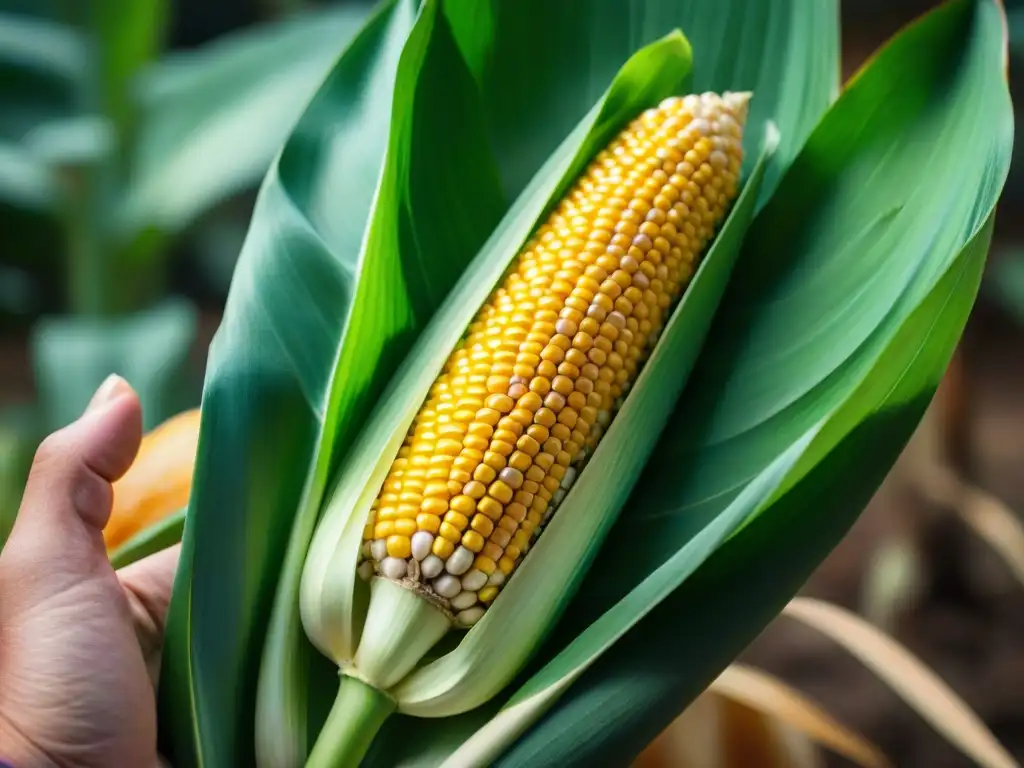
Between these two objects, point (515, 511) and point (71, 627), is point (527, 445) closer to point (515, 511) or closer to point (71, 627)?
point (515, 511)

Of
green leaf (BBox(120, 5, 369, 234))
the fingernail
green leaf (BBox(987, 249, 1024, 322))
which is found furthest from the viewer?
green leaf (BBox(987, 249, 1024, 322))

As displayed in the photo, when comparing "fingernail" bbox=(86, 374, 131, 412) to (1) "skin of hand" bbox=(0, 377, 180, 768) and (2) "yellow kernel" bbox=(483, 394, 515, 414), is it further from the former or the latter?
(2) "yellow kernel" bbox=(483, 394, 515, 414)

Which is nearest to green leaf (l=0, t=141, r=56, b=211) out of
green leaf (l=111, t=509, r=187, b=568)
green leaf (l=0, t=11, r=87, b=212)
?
green leaf (l=0, t=11, r=87, b=212)

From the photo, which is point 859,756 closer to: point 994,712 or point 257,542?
point 257,542

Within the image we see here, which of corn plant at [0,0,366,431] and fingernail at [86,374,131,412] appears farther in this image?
corn plant at [0,0,366,431]

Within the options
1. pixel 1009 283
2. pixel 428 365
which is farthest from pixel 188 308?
pixel 1009 283

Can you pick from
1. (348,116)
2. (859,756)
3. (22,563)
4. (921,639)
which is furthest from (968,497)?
(22,563)
